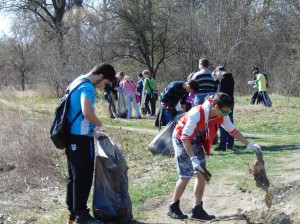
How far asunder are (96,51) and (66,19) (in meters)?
7.54

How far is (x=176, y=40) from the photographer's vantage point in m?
28.2

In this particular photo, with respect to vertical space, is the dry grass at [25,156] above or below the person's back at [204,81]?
below

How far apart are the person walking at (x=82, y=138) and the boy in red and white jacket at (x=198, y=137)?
94 cm

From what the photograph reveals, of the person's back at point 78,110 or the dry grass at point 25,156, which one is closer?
the person's back at point 78,110

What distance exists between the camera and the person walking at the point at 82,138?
5.23 m

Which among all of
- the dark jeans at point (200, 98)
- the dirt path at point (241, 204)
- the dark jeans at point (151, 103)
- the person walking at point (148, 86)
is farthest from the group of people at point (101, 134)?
the dark jeans at point (151, 103)

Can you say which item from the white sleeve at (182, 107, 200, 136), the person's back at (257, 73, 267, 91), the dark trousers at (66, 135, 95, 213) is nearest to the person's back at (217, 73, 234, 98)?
the white sleeve at (182, 107, 200, 136)

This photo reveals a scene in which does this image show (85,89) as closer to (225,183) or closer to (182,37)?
(225,183)

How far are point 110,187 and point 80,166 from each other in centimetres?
53

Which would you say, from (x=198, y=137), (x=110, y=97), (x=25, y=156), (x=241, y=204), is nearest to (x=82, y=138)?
(x=198, y=137)

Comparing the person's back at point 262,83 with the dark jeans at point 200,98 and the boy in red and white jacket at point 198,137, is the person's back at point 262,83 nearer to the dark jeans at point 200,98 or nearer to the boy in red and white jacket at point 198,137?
the dark jeans at point 200,98

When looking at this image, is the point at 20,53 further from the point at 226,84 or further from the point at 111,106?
the point at 226,84

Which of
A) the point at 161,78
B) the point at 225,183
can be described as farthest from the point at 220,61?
→ the point at 225,183

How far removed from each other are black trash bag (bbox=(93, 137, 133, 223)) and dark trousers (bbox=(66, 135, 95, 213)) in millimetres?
238
